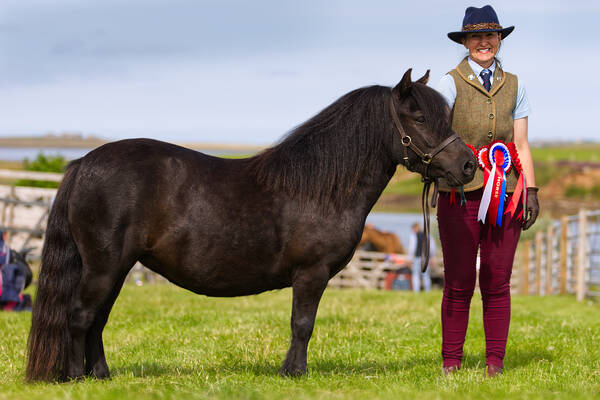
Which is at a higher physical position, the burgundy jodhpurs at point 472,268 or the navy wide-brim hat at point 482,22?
the navy wide-brim hat at point 482,22

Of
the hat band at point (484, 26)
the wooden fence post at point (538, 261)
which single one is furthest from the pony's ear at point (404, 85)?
the wooden fence post at point (538, 261)

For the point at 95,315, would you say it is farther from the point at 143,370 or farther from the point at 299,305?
the point at 299,305

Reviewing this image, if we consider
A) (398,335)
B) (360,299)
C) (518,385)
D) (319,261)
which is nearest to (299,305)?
(319,261)

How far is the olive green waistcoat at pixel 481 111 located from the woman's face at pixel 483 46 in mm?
103

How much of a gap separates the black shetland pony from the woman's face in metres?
0.65

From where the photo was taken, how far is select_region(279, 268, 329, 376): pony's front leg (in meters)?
4.50

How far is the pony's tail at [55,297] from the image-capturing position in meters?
4.52

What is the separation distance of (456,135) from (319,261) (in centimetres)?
128

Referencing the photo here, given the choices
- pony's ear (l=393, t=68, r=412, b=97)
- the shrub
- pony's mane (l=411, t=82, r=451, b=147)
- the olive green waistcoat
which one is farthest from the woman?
the shrub

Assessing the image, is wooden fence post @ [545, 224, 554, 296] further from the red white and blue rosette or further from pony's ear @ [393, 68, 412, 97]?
pony's ear @ [393, 68, 412, 97]

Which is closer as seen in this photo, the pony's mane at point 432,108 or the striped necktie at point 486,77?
the pony's mane at point 432,108

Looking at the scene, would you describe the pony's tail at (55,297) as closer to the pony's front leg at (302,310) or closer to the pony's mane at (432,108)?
the pony's front leg at (302,310)

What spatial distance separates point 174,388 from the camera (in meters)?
A: 4.22

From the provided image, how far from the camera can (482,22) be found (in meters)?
4.90
